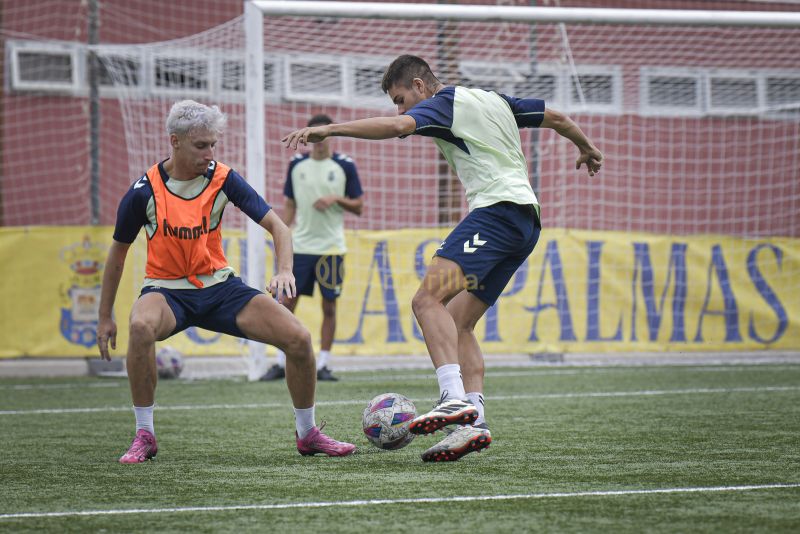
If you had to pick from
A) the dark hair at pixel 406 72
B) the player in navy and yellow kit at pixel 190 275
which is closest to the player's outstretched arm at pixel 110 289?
the player in navy and yellow kit at pixel 190 275

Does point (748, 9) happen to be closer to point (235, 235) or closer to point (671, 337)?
point (671, 337)

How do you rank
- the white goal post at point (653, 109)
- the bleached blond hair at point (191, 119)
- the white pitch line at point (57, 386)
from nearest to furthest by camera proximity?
the bleached blond hair at point (191, 119) → the white pitch line at point (57, 386) → the white goal post at point (653, 109)

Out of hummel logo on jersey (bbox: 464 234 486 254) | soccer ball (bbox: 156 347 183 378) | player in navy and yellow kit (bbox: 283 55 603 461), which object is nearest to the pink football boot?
player in navy and yellow kit (bbox: 283 55 603 461)

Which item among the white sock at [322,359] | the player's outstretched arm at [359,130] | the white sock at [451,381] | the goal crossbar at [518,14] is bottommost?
the white sock at [322,359]

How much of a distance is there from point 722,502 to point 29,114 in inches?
542

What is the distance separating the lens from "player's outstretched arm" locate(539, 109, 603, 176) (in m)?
5.91

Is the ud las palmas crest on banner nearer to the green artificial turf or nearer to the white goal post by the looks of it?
the green artificial turf

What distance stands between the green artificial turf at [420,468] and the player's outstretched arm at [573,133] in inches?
57.6

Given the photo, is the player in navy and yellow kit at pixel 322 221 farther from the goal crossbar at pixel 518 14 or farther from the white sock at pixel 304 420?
the white sock at pixel 304 420

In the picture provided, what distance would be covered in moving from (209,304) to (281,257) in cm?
48

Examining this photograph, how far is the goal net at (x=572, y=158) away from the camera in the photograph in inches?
498

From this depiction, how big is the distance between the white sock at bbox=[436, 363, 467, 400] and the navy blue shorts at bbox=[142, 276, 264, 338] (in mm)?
959

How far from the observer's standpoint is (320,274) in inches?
417

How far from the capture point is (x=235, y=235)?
1234 centimetres
